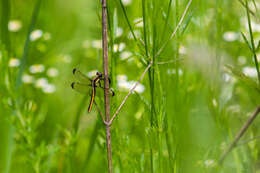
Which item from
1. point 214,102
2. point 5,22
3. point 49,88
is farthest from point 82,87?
point 49,88

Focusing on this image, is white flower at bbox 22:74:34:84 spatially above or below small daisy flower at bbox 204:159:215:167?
above

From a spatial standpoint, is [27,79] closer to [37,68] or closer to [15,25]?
[37,68]

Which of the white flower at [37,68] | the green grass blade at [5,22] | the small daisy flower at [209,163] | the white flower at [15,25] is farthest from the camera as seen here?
the white flower at [15,25]

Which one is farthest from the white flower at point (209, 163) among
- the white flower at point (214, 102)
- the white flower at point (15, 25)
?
the white flower at point (15, 25)

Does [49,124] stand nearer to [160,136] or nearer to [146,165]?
[146,165]

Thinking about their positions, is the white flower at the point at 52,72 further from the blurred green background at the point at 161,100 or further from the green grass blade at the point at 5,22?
the green grass blade at the point at 5,22

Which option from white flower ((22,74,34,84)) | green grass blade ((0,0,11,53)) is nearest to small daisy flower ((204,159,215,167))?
green grass blade ((0,0,11,53))

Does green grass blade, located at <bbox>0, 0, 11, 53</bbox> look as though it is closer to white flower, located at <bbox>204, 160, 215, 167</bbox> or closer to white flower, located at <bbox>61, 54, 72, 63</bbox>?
white flower, located at <bbox>204, 160, 215, 167</bbox>

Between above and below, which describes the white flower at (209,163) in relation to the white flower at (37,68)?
below
